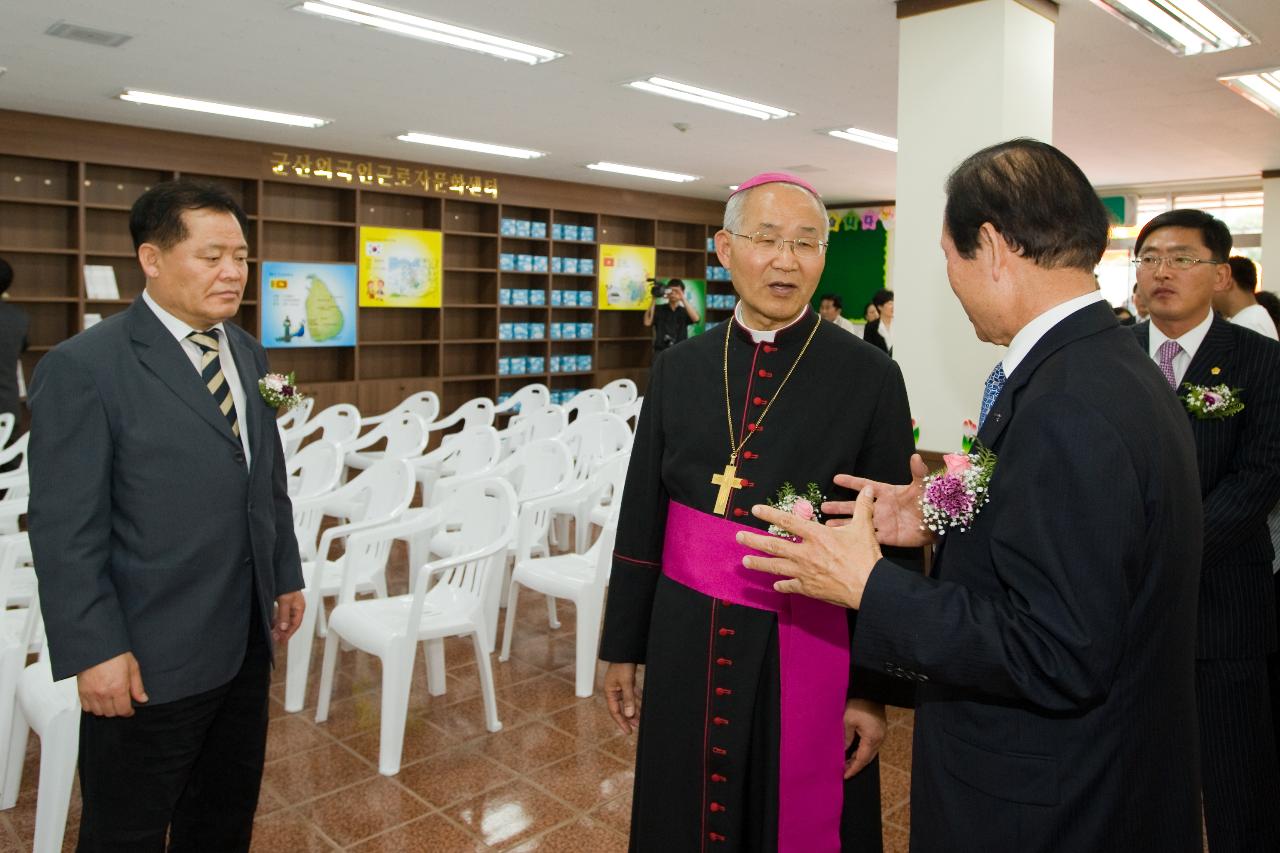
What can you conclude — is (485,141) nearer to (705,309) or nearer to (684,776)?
(705,309)

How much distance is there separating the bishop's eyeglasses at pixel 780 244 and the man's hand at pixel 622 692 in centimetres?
92

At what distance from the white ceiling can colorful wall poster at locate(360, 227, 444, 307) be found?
968mm

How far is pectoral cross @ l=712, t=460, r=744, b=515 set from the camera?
189cm

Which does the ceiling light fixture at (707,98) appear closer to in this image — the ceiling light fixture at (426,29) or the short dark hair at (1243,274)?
the ceiling light fixture at (426,29)

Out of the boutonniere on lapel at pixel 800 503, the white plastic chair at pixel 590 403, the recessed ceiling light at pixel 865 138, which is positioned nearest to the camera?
the boutonniere on lapel at pixel 800 503

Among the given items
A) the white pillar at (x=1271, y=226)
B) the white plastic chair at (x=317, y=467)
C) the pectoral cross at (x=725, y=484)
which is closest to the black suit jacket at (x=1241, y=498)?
the pectoral cross at (x=725, y=484)

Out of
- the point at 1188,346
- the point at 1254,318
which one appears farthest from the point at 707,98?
the point at 1188,346

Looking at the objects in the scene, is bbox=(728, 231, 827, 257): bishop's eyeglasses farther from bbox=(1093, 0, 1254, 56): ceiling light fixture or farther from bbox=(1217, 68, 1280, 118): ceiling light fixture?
bbox=(1217, 68, 1280, 118): ceiling light fixture

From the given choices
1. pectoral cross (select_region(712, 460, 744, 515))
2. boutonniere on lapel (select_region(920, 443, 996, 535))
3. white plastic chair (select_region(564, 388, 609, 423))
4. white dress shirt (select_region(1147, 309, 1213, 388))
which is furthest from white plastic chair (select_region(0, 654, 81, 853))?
white plastic chair (select_region(564, 388, 609, 423))

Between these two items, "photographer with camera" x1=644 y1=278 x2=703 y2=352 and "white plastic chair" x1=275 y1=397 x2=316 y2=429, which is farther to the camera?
"photographer with camera" x1=644 y1=278 x2=703 y2=352

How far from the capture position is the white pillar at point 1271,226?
9953mm

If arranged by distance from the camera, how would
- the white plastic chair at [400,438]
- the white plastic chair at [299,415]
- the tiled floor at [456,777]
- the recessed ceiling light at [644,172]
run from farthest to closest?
1. the recessed ceiling light at [644,172]
2. the white plastic chair at [299,415]
3. the white plastic chair at [400,438]
4. the tiled floor at [456,777]

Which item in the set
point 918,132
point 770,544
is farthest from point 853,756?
point 918,132

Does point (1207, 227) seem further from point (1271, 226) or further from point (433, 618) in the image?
point (1271, 226)
